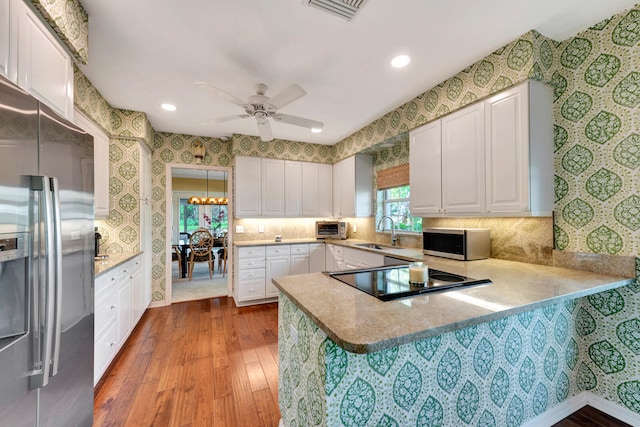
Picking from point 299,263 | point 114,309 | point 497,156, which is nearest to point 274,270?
point 299,263

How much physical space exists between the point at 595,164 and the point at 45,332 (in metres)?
3.20

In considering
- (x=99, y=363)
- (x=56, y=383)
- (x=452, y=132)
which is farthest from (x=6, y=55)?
(x=452, y=132)

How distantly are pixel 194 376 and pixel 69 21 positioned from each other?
2.61m

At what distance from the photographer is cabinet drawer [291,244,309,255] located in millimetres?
4277

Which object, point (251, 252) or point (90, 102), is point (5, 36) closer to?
point (90, 102)

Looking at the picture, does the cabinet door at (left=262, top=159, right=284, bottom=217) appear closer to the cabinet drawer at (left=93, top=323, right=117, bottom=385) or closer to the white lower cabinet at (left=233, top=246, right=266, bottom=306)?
the white lower cabinet at (left=233, top=246, right=266, bottom=306)

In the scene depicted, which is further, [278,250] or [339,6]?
[278,250]

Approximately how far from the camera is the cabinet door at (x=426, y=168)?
2.68 meters

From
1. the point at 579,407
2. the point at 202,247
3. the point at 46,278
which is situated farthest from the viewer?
the point at 202,247

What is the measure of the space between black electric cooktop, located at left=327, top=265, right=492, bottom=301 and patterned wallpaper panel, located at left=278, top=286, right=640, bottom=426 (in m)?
0.22

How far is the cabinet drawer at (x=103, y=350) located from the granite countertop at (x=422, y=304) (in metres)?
1.65

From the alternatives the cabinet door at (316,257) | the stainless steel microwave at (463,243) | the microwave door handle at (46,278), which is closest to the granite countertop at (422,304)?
the stainless steel microwave at (463,243)

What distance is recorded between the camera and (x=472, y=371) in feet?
4.38

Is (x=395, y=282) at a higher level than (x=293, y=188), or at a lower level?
lower
